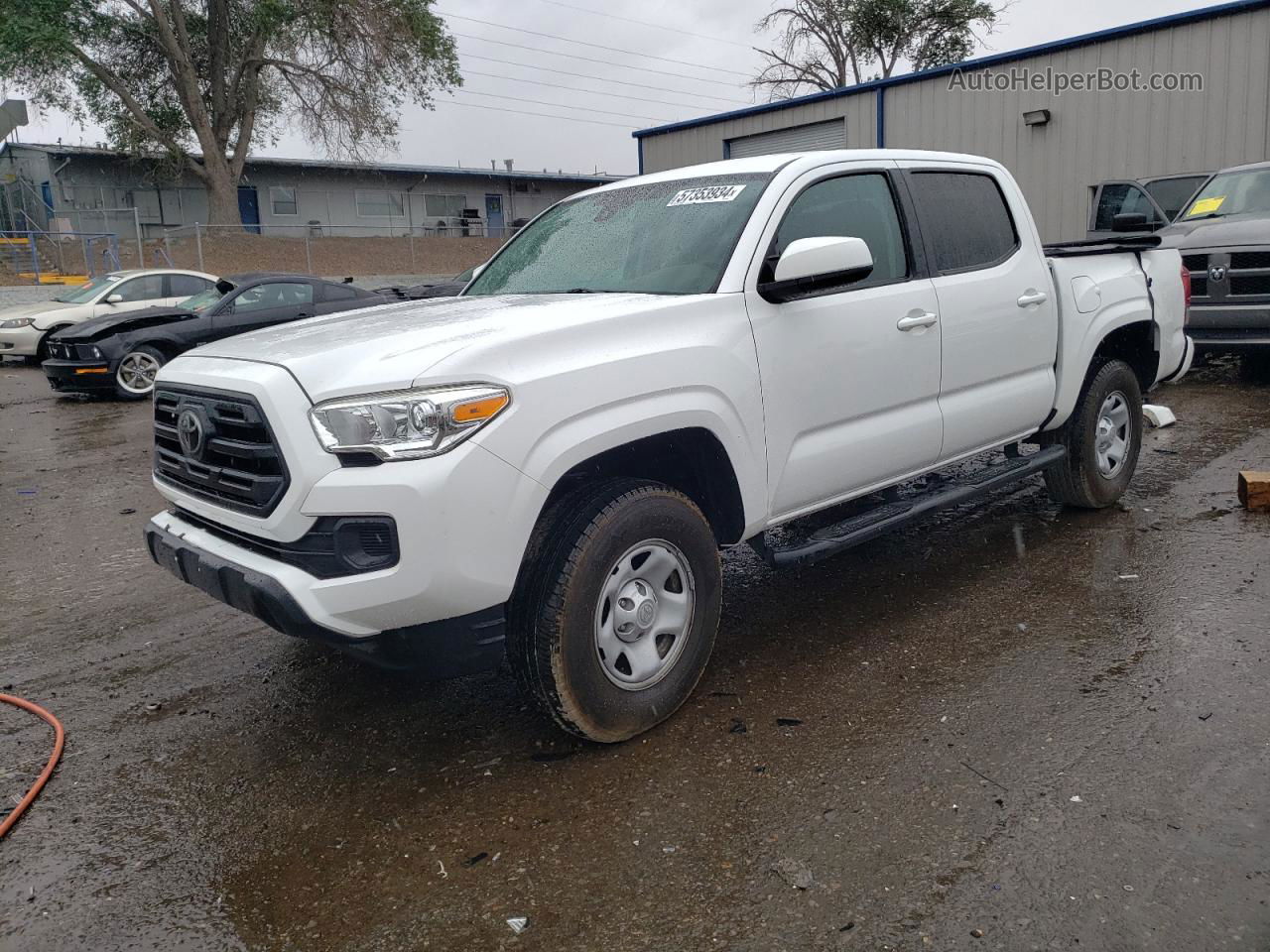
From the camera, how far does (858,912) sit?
8.04ft

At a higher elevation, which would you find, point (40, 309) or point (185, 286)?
point (185, 286)

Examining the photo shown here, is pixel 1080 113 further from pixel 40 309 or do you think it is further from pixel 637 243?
pixel 40 309

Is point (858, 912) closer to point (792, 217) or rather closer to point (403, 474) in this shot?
point (403, 474)

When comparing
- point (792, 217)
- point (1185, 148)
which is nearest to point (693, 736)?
point (792, 217)

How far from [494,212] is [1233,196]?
3963cm

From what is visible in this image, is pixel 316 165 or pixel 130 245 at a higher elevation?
pixel 316 165

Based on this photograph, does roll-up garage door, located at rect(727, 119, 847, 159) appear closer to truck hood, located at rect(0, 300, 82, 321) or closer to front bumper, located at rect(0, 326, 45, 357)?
truck hood, located at rect(0, 300, 82, 321)

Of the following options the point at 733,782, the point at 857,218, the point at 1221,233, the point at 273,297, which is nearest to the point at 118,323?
the point at 273,297

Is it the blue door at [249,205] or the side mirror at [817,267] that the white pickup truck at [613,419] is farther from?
the blue door at [249,205]

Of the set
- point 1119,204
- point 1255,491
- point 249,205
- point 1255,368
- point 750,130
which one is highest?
point 249,205

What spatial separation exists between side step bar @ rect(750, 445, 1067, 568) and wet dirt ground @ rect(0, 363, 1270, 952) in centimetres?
46

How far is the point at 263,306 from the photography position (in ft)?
43.1

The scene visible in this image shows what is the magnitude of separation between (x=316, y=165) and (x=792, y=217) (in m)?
40.3

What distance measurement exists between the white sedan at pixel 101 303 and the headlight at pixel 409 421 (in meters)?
13.7
